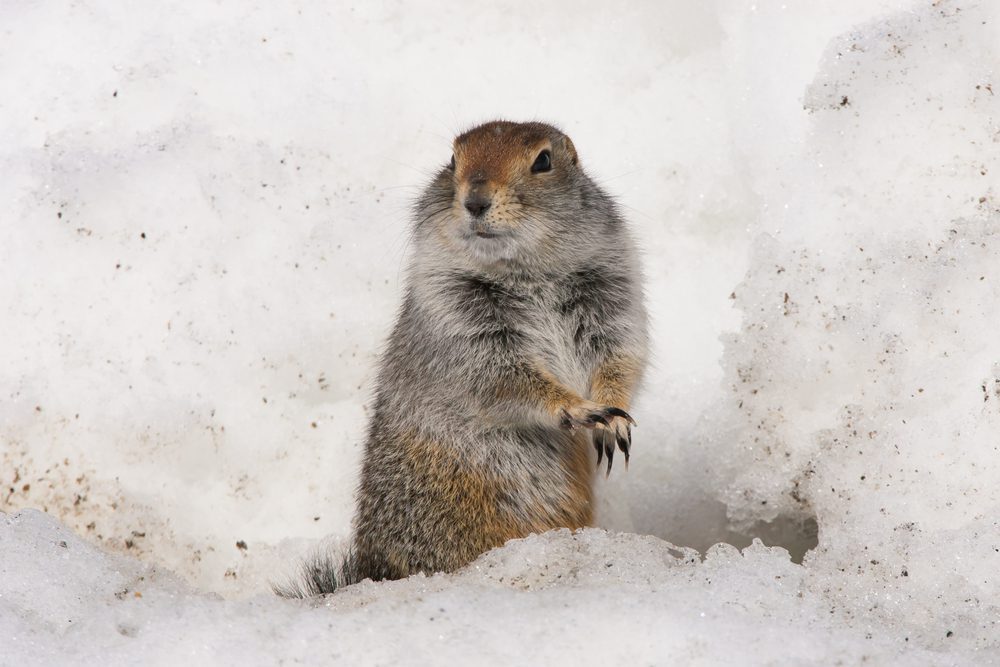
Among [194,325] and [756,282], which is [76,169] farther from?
[756,282]

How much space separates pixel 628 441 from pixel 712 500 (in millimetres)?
1131

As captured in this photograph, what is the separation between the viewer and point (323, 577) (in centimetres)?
451

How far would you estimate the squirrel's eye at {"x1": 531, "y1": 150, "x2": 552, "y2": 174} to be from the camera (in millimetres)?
4473

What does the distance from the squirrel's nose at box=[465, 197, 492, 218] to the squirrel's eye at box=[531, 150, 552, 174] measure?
0.36 m

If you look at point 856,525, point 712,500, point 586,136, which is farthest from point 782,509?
point 586,136

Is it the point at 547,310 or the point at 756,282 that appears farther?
the point at 756,282

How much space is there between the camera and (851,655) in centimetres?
335

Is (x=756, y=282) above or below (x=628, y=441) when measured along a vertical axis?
above

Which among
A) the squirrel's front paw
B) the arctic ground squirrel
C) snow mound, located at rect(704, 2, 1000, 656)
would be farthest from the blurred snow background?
the arctic ground squirrel

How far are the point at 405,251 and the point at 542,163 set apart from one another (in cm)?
131

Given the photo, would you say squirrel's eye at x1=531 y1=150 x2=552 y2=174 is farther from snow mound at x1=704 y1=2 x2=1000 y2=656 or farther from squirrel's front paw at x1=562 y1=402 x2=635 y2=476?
snow mound at x1=704 y1=2 x2=1000 y2=656

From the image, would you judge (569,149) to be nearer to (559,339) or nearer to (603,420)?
(559,339)

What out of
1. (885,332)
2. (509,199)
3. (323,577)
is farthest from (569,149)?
(323,577)

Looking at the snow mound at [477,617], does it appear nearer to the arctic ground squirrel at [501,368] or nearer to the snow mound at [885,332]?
the snow mound at [885,332]
